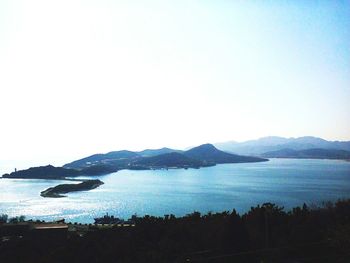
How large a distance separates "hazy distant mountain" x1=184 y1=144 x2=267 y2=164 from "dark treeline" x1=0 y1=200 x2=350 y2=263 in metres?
100

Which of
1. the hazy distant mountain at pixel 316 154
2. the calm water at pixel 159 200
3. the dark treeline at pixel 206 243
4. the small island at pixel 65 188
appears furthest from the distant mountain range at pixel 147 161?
the dark treeline at pixel 206 243

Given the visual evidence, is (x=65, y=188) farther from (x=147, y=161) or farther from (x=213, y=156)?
(x=213, y=156)

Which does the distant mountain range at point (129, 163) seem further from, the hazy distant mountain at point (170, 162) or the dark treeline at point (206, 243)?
the dark treeline at point (206, 243)

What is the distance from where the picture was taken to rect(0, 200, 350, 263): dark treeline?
7.28 metres

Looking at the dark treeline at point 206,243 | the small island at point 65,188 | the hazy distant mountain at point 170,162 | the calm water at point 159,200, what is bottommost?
the calm water at point 159,200

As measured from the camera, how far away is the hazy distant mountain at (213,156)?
114m

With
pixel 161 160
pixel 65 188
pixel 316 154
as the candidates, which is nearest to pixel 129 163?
pixel 161 160

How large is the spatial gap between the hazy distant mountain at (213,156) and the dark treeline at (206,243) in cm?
10014

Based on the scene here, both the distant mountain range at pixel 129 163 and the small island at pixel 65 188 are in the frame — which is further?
the distant mountain range at pixel 129 163

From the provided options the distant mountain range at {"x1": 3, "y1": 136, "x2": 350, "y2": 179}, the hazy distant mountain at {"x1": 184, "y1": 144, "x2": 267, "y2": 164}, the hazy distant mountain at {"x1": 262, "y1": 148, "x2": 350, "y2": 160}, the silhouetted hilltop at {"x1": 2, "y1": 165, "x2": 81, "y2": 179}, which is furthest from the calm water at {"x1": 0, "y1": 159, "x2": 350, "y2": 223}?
the hazy distant mountain at {"x1": 262, "y1": 148, "x2": 350, "y2": 160}

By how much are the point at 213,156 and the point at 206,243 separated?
357 ft

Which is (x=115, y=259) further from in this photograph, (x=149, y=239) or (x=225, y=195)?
(x=225, y=195)

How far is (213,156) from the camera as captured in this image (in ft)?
389

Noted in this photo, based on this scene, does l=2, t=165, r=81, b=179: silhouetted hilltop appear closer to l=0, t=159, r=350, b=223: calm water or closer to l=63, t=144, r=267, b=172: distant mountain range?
l=63, t=144, r=267, b=172: distant mountain range
